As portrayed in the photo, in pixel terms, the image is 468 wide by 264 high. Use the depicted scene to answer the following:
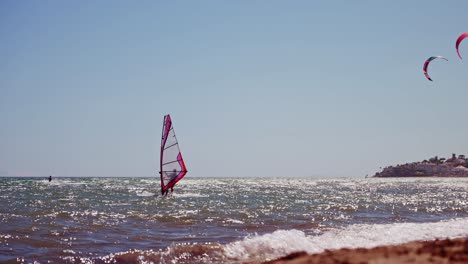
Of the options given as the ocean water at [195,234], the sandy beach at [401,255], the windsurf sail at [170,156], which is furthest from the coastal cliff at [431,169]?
the sandy beach at [401,255]

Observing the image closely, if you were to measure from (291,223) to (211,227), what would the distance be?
2.88m

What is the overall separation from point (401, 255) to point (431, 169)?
159 m

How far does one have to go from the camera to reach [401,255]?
4.94m

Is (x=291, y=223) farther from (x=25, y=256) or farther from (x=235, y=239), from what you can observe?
(x=25, y=256)

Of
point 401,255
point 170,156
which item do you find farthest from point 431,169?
point 401,255

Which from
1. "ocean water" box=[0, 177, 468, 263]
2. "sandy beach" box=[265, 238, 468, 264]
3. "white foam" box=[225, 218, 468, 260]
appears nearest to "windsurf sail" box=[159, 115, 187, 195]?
"ocean water" box=[0, 177, 468, 263]

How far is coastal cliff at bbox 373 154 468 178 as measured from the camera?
138m

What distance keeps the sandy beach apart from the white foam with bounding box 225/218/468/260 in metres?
4.48

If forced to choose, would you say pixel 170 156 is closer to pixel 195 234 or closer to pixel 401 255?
pixel 195 234

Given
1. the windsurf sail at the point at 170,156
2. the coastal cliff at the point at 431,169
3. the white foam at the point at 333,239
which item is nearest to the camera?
the white foam at the point at 333,239

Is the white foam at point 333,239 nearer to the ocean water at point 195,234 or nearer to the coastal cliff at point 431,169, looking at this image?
the ocean water at point 195,234

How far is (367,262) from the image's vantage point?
4.71m

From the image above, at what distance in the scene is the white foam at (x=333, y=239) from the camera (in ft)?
34.1

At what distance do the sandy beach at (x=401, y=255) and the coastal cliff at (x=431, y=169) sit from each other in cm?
14162
